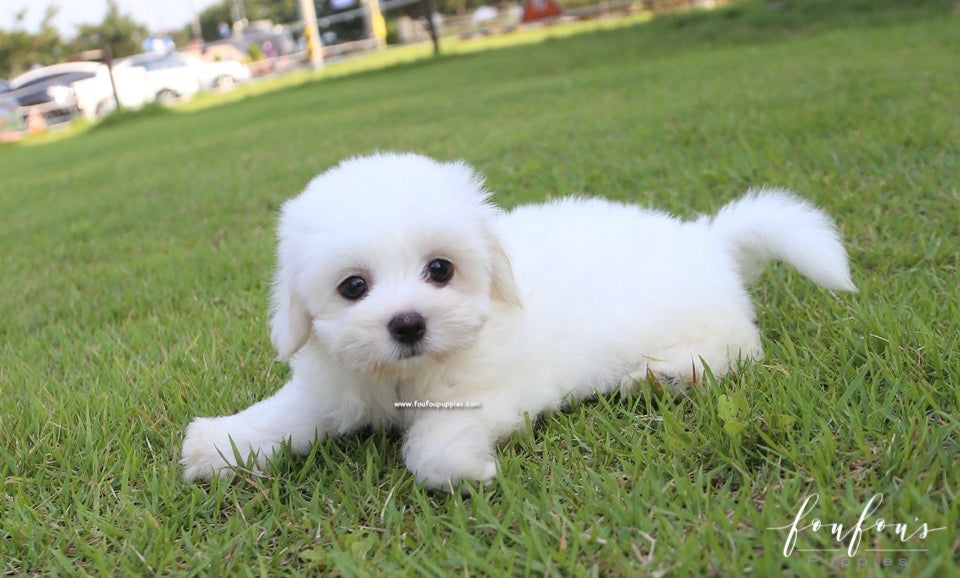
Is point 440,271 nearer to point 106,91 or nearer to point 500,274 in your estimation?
point 500,274

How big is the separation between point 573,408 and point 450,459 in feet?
1.42

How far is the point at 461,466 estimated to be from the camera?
153 centimetres

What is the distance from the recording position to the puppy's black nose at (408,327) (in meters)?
1.54

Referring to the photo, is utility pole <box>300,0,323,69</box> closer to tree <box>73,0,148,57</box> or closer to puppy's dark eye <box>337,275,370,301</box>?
puppy's dark eye <box>337,275,370,301</box>

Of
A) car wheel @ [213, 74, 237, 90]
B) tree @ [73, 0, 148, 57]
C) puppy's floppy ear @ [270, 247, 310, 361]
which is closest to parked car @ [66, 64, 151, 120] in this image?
car wheel @ [213, 74, 237, 90]

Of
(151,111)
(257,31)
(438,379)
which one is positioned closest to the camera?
(438,379)

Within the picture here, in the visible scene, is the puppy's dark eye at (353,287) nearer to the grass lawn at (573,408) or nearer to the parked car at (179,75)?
the grass lawn at (573,408)

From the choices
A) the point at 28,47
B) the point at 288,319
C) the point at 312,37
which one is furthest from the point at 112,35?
the point at 288,319

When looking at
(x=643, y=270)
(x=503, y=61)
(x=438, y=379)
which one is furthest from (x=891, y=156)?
(x=503, y=61)

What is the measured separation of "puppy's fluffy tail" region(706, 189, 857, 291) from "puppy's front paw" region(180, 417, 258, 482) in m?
1.46

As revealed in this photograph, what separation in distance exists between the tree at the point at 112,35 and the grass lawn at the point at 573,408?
158 ft

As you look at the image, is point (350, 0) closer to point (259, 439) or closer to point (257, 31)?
point (257, 31)

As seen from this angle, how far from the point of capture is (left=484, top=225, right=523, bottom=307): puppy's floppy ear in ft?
5.72

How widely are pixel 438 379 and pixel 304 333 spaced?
323 millimetres
